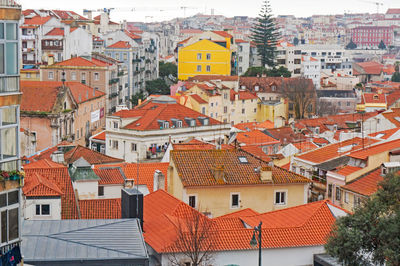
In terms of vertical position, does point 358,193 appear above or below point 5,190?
below

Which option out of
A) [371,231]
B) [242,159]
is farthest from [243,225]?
[242,159]

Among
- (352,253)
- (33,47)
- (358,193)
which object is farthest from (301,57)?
(352,253)

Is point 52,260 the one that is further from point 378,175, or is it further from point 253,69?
point 253,69

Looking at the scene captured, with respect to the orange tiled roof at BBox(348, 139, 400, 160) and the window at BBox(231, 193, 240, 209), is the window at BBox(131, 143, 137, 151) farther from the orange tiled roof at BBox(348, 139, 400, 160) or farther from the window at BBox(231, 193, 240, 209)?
the window at BBox(231, 193, 240, 209)

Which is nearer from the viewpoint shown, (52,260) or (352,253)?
(52,260)

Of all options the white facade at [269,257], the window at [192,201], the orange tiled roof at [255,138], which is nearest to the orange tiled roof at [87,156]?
the window at [192,201]

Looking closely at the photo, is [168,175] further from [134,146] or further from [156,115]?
[156,115]
